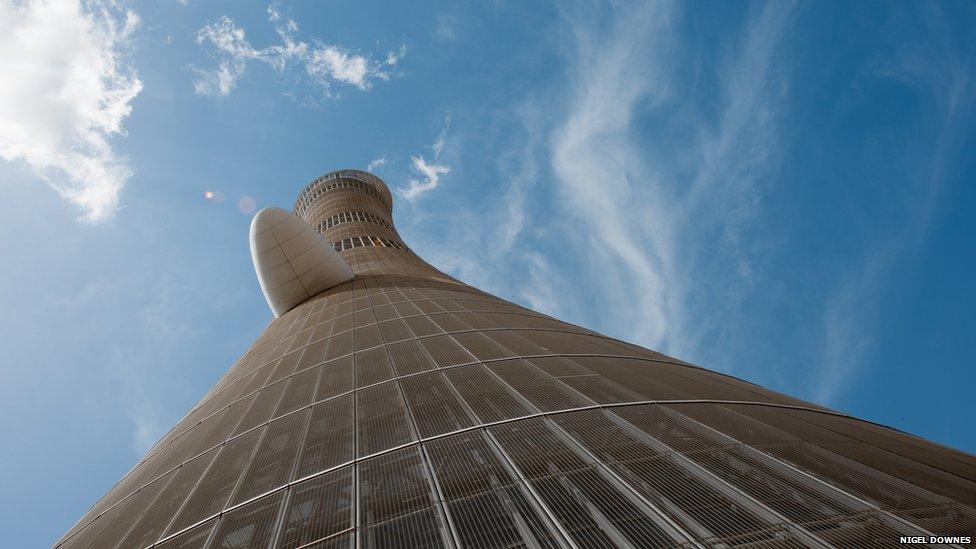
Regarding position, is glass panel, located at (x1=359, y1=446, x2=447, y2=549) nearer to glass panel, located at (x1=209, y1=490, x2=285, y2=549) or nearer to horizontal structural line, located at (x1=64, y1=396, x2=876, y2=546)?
horizontal structural line, located at (x1=64, y1=396, x2=876, y2=546)

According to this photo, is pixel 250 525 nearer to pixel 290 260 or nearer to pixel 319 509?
pixel 319 509

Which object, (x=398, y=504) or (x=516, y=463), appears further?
(x=516, y=463)

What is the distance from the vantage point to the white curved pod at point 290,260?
74.3 ft

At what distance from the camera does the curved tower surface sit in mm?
4766

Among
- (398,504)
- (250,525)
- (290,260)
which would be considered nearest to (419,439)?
(398,504)

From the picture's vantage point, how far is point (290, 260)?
23172mm

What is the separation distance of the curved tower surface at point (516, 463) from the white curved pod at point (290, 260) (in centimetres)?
1078

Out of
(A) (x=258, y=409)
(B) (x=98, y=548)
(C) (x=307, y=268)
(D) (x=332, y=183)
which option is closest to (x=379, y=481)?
(B) (x=98, y=548)

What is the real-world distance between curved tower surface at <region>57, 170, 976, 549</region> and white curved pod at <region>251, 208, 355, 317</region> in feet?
35.4

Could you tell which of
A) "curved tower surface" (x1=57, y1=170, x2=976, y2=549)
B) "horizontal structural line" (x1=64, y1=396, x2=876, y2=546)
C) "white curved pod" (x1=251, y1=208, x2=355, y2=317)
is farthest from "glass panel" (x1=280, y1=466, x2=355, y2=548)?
"white curved pod" (x1=251, y1=208, x2=355, y2=317)

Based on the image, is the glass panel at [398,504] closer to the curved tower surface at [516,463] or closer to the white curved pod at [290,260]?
the curved tower surface at [516,463]

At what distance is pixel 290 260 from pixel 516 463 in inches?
780

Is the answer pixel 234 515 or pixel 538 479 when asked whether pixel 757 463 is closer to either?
pixel 538 479

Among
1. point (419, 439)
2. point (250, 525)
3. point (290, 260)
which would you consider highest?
point (290, 260)
